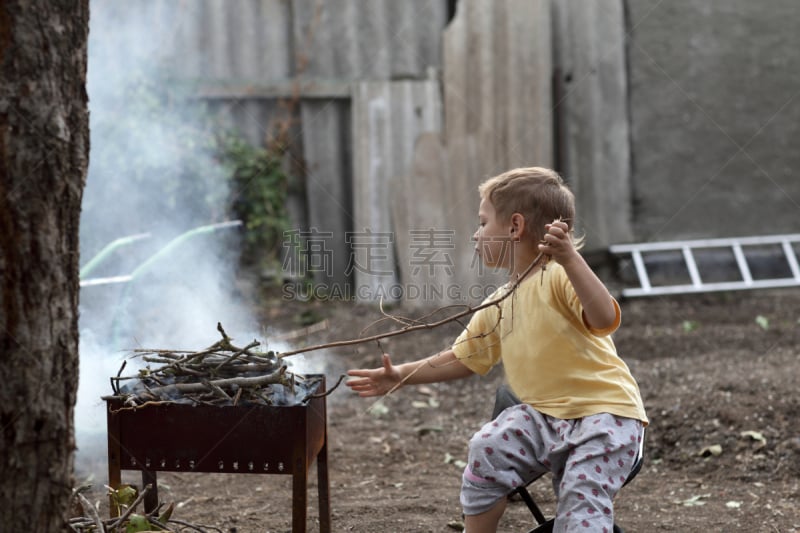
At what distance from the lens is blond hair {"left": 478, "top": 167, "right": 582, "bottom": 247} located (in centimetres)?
283

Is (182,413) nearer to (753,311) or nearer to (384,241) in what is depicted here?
(384,241)

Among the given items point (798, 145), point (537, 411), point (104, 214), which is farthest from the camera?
point (798, 145)

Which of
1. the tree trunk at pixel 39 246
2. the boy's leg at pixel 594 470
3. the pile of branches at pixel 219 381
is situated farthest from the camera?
the pile of branches at pixel 219 381

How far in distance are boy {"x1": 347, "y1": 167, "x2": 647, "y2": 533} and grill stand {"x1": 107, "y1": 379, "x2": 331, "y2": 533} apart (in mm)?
325

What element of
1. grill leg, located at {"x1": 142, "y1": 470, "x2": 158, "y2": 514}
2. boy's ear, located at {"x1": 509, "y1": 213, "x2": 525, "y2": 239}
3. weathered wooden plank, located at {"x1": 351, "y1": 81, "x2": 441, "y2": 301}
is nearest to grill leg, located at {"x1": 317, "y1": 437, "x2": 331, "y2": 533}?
grill leg, located at {"x1": 142, "y1": 470, "x2": 158, "y2": 514}

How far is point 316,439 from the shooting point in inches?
112

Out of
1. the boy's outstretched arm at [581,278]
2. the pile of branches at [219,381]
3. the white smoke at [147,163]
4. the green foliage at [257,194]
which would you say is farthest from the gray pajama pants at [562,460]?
the green foliage at [257,194]

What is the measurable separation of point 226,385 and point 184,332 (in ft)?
7.92

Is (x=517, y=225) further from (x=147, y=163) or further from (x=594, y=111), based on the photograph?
(x=594, y=111)

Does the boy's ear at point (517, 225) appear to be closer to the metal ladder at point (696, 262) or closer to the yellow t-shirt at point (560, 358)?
the yellow t-shirt at point (560, 358)

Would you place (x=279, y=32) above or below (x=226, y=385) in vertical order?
above

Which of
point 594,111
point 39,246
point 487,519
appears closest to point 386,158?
point 594,111

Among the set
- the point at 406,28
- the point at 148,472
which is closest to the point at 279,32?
the point at 406,28

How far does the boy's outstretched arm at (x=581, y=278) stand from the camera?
98.0 inches
